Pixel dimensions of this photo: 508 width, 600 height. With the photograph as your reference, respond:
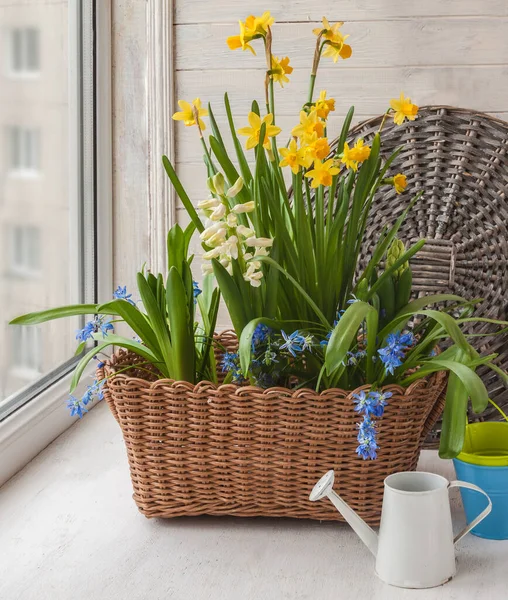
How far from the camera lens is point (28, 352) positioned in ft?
4.26

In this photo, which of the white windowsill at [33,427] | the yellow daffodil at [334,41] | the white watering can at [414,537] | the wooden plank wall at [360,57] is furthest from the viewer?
the wooden plank wall at [360,57]

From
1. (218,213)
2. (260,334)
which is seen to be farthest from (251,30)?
(260,334)

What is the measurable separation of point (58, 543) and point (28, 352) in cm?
44

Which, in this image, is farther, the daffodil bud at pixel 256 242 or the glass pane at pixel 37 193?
the glass pane at pixel 37 193

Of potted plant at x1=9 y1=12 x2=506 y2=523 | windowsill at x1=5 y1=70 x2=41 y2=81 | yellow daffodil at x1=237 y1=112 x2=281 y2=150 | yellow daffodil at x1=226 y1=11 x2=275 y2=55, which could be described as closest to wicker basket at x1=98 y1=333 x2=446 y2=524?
potted plant at x1=9 y1=12 x2=506 y2=523

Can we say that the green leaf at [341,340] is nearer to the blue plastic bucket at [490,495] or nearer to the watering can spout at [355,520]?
the watering can spout at [355,520]

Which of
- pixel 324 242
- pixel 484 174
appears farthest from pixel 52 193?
pixel 484 174

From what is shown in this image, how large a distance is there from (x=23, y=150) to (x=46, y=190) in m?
0.12

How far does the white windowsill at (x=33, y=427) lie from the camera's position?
1130 millimetres

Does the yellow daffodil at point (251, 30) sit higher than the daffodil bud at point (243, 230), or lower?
higher

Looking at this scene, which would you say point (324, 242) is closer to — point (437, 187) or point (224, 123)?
point (437, 187)

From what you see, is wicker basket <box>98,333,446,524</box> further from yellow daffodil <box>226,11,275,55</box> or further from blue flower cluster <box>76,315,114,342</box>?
yellow daffodil <box>226,11,275,55</box>

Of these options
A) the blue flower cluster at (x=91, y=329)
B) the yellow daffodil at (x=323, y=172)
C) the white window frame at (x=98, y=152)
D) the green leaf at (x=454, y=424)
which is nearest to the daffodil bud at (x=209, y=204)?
the yellow daffodil at (x=323, y=172)

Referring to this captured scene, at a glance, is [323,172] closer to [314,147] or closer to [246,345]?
[314,147]
